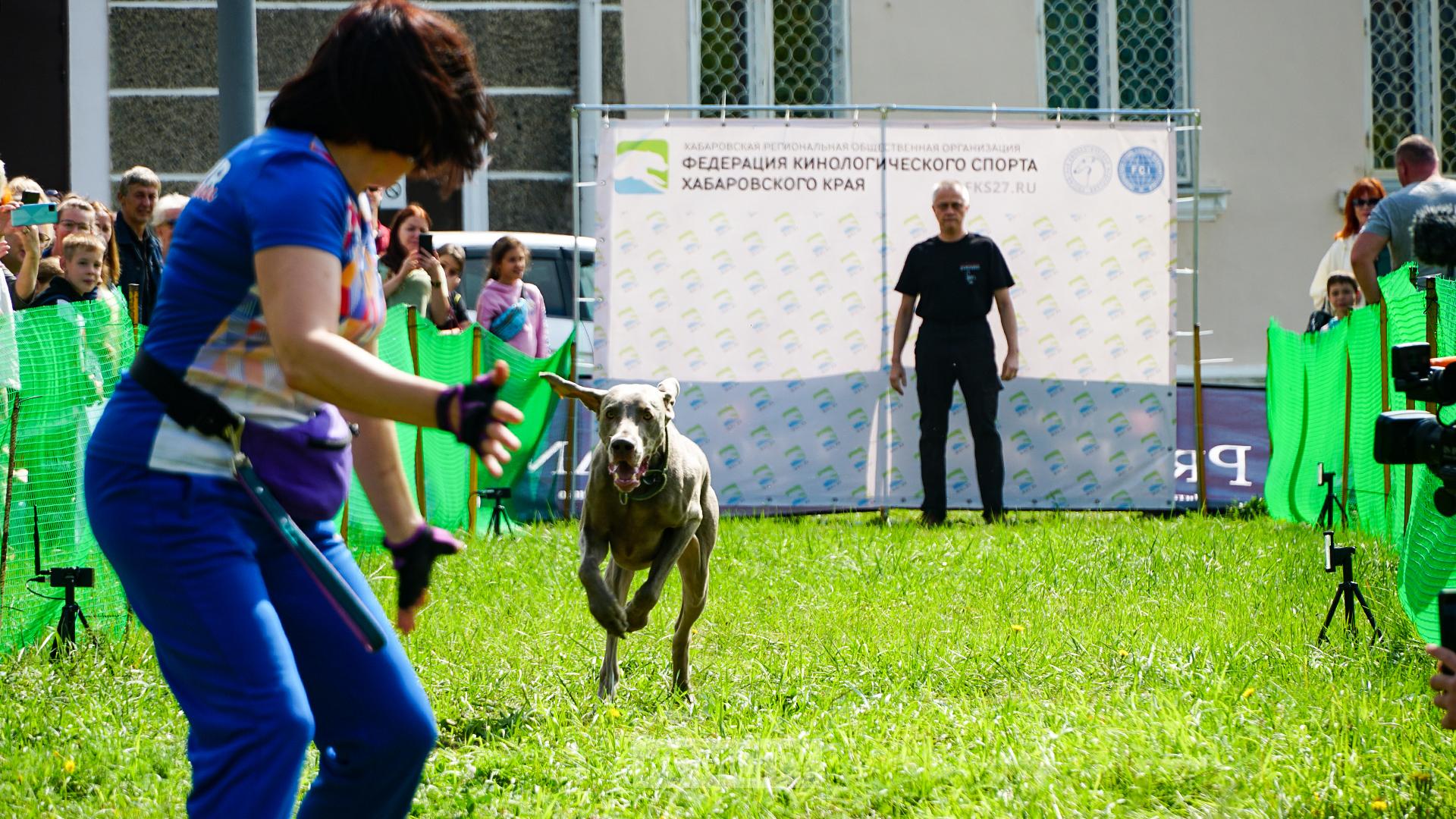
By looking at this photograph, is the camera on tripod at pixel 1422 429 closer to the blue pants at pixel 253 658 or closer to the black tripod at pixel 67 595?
the blue pants at pixel 253 658

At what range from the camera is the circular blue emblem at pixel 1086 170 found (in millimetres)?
11859

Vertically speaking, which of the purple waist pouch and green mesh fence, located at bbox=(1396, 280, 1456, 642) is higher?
the purple waist pouch

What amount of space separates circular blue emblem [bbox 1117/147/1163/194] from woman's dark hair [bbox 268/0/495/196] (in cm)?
965

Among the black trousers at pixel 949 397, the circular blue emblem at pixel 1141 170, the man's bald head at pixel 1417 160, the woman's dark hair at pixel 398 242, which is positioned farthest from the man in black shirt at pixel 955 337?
the woman's dark hair at pixel 398 242

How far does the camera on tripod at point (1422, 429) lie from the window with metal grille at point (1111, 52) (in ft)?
46.5

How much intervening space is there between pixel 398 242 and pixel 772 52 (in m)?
8.16

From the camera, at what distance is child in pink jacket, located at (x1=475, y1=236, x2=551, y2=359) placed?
1098 centimetres

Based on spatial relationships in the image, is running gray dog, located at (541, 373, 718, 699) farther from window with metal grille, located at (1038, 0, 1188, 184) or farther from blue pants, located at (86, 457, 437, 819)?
window with metal grille, located at (1038, 0, 1188, 184)

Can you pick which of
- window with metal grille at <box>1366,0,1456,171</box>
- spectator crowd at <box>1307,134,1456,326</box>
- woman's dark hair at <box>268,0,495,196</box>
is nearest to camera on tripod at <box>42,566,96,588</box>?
woman's dark hair at <box>268,0,495,196</box>

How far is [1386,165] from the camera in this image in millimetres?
17703

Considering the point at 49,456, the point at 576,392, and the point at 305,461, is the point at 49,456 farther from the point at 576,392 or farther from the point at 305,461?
the point at 305,461

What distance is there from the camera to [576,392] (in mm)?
5848

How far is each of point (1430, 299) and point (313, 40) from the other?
13.1 meters

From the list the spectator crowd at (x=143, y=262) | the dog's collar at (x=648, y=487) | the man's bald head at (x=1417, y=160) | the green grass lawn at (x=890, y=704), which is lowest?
the green grass lawn at (x=890, y=704)
